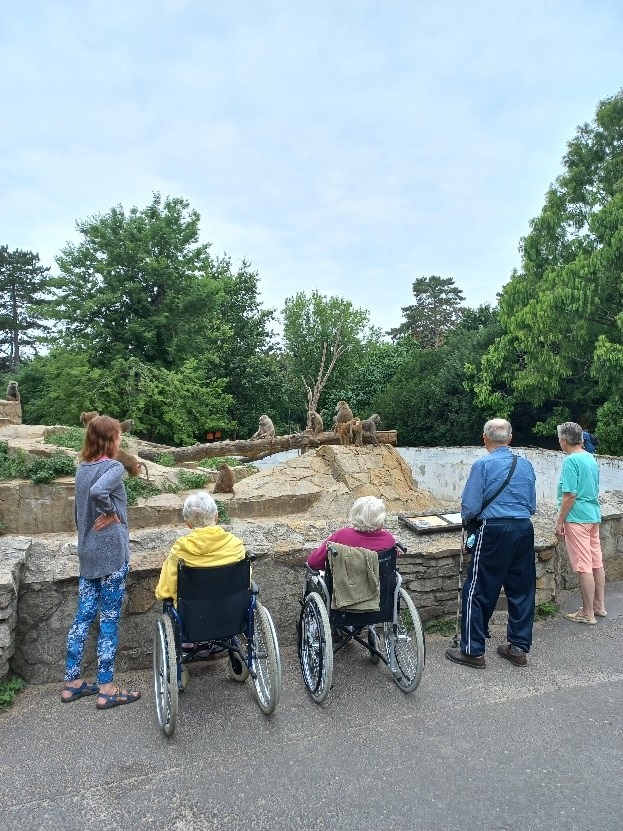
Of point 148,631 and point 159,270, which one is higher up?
point 159,270

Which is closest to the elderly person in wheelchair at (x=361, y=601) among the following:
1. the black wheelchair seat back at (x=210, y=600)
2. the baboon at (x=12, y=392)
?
the black wheelchair seat back at (x=210, y=600)

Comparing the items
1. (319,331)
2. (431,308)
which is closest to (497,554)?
(319,331)

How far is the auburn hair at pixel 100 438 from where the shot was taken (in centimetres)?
363

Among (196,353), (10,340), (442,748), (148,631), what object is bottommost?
(442,748)

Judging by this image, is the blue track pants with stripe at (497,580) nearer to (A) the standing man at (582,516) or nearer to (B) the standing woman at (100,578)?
(A) the standing man at (582,516)

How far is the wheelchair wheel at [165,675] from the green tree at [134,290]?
2035 cm

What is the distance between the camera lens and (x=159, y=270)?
76.5 ft

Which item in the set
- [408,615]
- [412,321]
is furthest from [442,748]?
[412,321]

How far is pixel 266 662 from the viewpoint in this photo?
11.5 feet

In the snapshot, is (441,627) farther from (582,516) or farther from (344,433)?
(344,433)

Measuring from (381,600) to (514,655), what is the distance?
44.6 inches

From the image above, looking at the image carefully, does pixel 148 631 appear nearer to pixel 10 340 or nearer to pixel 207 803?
pixel 207 803

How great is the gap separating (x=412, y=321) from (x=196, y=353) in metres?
33.2

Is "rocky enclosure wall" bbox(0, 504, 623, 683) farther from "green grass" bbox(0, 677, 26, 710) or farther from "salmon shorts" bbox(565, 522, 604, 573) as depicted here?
"salmon shorts" bbox(565, 522, 604, 573)
